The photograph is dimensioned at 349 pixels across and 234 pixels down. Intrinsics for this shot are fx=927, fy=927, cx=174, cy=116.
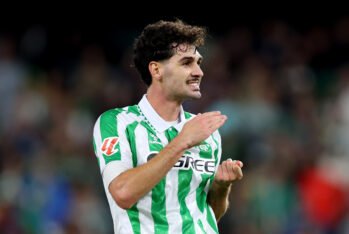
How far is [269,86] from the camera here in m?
10.8

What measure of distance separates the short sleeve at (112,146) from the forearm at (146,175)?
110mm

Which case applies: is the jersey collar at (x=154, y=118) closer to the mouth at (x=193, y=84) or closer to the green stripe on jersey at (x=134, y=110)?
the green stripe on jersey at (x=134, y=110)

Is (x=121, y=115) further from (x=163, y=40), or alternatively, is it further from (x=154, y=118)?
(x=163, y=40)

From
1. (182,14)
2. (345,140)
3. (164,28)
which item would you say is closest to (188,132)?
(164,28)

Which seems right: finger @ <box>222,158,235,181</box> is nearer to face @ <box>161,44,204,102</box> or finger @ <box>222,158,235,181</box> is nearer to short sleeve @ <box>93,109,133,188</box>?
face @ <box>161,44,204,102</box>

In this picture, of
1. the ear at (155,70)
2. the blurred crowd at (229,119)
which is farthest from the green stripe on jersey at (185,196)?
the blurred crowd at (229,119)

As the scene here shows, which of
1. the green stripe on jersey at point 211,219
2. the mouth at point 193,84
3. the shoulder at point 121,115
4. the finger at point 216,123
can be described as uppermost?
the mouth at point 193,84

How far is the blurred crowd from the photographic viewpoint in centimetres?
941

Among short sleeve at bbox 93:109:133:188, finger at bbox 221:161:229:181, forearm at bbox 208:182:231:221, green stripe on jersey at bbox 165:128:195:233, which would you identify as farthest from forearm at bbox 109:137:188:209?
forearm at bbox 208:182:231:221

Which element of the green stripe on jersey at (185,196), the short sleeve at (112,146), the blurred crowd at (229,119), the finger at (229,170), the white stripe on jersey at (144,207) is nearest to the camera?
the short sleeve at (112,146)

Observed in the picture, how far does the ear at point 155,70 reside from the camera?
5.38 metres

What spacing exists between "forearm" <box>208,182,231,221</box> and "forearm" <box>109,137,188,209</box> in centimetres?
72

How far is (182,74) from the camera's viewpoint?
5266mm

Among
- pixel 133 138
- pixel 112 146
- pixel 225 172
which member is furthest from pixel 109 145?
pixel 225 172
